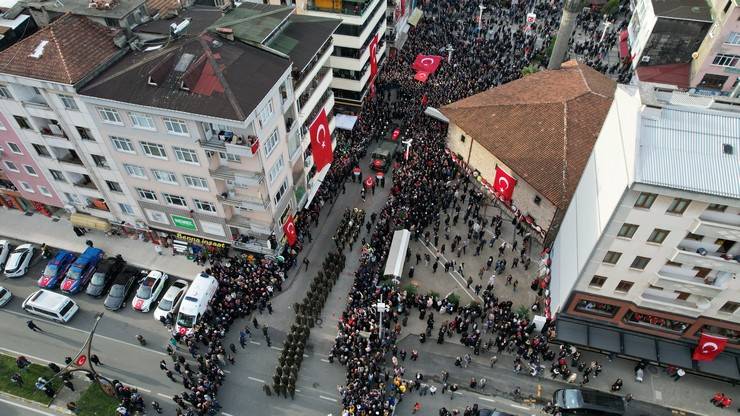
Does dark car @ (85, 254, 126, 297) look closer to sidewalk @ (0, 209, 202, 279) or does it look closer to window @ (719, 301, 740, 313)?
sidewalk @ (0, 209, 202, 279)

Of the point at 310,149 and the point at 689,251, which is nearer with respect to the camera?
the point at 689,251

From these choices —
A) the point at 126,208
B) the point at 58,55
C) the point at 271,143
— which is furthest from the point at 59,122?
the point at 271,143

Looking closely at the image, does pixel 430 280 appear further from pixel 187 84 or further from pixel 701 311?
pixel 187 84

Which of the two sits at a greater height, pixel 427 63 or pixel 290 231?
pixel 427 63

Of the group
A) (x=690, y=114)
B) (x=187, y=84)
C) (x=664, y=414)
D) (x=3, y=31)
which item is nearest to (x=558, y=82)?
(x=690, y=114)

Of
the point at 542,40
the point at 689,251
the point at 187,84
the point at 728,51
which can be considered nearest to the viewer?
the point at 689,251

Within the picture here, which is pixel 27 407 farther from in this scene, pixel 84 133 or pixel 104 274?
pixel 84 133
